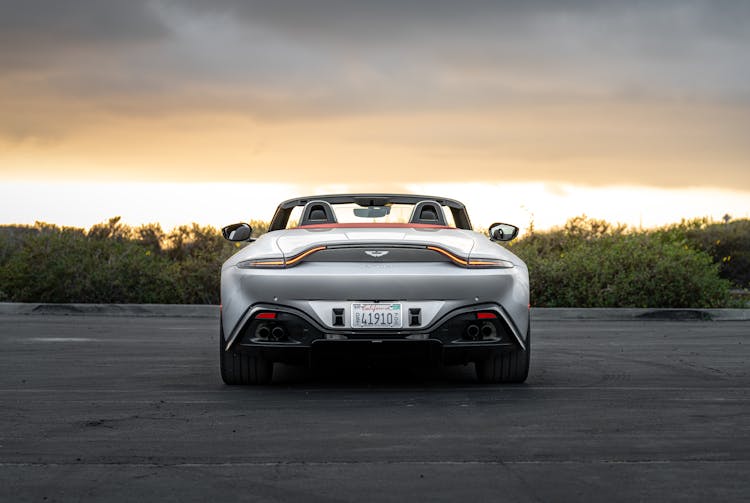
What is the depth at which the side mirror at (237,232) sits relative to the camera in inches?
371

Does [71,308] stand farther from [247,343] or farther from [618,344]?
[247,343]

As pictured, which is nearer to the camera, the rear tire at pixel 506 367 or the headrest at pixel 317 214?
the rear tire at pixel 506 367

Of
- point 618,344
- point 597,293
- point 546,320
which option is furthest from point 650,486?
point 597,293

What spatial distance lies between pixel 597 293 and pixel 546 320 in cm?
168

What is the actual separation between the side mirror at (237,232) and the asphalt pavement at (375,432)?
123cm

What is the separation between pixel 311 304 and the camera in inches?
306

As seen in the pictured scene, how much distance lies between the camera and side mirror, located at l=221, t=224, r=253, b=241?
9.41 meters

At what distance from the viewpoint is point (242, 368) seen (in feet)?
27.7

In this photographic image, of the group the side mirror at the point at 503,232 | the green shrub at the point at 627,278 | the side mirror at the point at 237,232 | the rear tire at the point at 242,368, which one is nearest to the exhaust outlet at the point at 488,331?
the side mirror at the point at 503,232

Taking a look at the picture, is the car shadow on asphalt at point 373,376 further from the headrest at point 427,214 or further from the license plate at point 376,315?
the headrest at point 427,214

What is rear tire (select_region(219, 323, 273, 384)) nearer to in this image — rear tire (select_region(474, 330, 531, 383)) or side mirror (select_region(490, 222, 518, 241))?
rear tire (select_region(474, 330, 531, 383))

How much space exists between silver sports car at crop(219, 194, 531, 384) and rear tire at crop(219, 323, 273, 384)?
0.51ft

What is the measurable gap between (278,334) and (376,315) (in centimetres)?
73

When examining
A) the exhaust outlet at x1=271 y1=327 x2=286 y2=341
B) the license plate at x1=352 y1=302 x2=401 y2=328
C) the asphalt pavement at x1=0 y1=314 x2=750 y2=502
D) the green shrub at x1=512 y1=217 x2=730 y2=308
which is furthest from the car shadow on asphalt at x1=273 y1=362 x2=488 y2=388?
the green shrub at x1=512 y1=217 x2=730 y2=308
